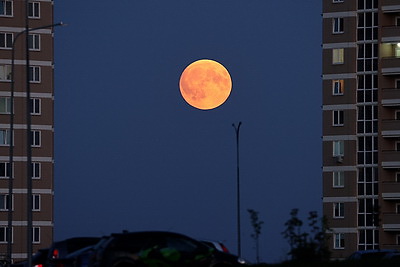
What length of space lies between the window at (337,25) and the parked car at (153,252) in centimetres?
7750

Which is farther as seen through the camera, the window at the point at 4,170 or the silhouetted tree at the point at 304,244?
the window at the point at 4,170

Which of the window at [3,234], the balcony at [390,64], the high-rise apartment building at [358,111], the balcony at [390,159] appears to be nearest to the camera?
the balcony at [390,159]

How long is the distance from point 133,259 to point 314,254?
360 inches

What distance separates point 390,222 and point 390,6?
1798cm

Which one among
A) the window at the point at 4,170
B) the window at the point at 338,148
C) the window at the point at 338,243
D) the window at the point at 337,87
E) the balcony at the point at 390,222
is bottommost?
the window at the point at 338,243

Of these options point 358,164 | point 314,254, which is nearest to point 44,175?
point 358,164

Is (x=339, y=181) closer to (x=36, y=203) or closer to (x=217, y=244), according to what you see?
(x=36, y=203)

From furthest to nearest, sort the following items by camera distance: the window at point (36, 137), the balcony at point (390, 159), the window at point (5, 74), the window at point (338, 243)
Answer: the window at point (5, 74) < the window at point (36, 137) < the window at point (338, 243) < the balcony at point (390, 159)

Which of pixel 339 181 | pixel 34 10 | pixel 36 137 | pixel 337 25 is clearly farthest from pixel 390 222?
pixel 34 10

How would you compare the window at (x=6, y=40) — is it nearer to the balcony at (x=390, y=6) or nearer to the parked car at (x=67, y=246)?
the balcony at (x=390, y=6)

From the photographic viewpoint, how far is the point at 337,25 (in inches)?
4382

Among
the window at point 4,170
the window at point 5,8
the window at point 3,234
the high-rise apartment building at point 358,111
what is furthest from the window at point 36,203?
the high-rise apartment building at point 358,111

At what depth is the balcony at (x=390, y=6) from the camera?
357 ft

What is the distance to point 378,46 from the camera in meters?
112
